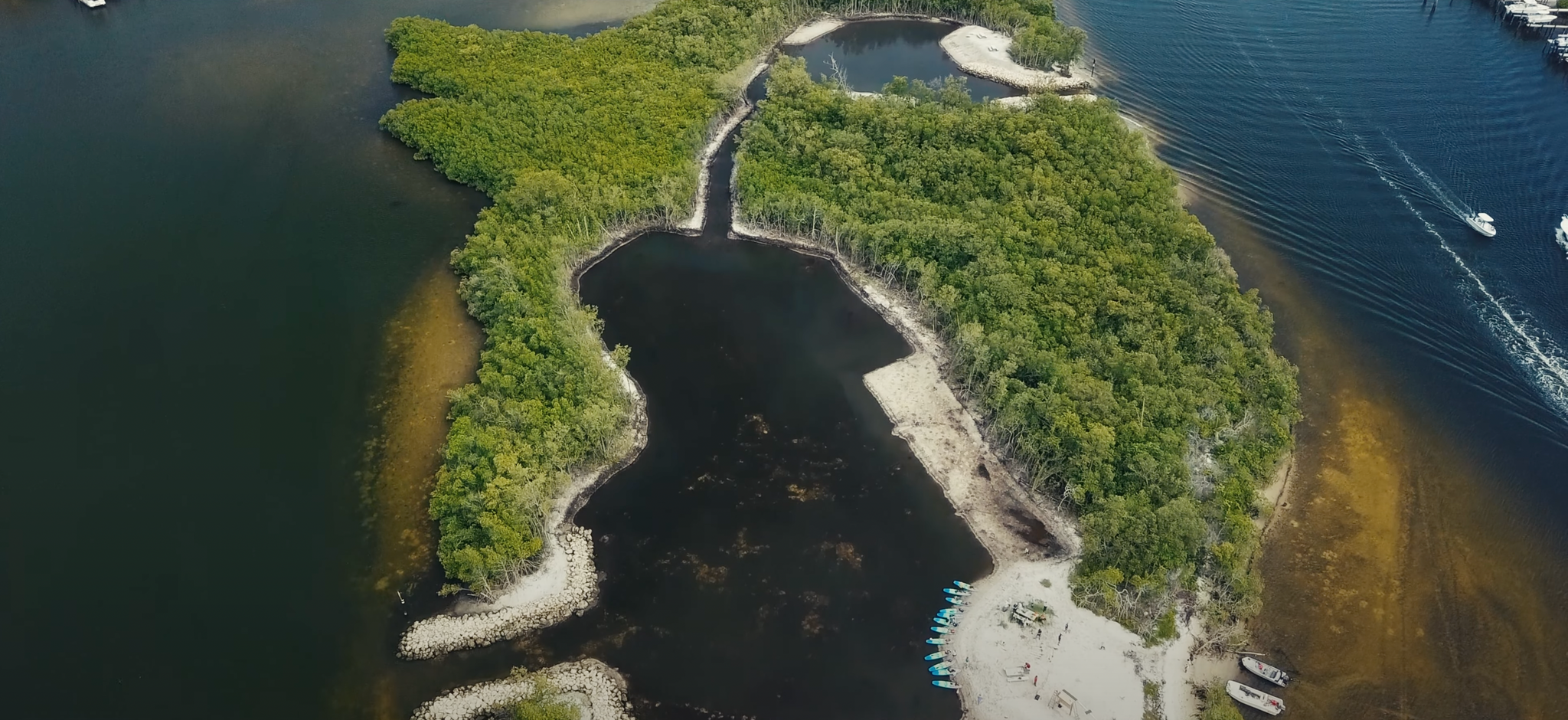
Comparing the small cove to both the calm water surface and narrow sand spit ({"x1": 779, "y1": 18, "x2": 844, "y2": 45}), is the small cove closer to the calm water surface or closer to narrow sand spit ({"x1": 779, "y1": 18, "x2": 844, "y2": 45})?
the calm water surface

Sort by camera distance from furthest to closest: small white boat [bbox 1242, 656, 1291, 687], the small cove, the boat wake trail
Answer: the boat wake trail < the small cove < small white boat [bbox 1242, 656, 1291, 687]

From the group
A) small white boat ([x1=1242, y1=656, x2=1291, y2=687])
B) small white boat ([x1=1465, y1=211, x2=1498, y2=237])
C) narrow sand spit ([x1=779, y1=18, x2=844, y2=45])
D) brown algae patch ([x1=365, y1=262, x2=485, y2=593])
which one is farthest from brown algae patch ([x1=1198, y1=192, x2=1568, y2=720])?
narrow sand spit ([x1=779, y1=18, x2=844, y2=45])

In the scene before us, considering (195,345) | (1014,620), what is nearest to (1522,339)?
(1014,620)

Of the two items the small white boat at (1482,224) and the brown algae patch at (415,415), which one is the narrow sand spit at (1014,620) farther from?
the small white boat at (1482,224)

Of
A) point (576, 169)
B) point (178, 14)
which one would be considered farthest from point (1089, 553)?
point (178, 14)

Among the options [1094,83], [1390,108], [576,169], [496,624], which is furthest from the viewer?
[1094,83]

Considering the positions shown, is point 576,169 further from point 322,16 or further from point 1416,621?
point 1416,621

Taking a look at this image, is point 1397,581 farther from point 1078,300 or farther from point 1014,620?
point 1078,300
